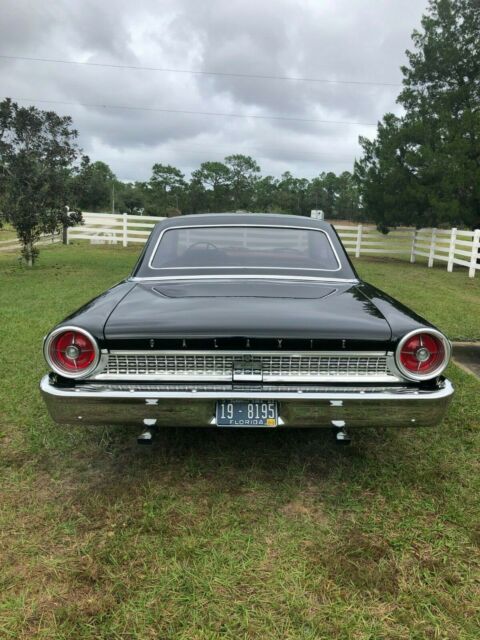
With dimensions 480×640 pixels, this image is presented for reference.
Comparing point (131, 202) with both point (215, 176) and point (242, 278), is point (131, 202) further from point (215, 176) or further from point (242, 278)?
point (242, 278)

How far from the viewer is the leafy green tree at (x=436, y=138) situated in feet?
52.6

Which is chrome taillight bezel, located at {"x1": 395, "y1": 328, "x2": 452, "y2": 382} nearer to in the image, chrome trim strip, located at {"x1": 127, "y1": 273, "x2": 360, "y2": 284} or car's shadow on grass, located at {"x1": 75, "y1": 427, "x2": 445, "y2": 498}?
car's shadow on grass, located at {"x1": 75, "y1": 427, "x2": 445, "y2": 498}

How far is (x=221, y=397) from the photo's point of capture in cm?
242

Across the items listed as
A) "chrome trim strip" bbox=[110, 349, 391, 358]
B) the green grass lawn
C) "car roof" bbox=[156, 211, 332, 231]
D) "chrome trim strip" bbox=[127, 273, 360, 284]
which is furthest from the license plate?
"car roof" bbox=[156, 211, 332, 231]

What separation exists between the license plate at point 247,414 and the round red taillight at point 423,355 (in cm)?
69

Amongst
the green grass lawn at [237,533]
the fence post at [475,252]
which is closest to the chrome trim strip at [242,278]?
the green grass lawn at [237,533]

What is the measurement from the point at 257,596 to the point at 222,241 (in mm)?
2469

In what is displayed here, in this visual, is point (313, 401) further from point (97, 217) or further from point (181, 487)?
point (97, 217)

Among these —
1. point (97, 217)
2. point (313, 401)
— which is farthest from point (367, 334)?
point (97, 217)

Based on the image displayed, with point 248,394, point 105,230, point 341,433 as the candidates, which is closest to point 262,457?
point 341,433

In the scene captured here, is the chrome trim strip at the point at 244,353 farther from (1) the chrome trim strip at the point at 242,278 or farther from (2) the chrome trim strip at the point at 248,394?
(1) the chrome trim strip at the point at 242,278

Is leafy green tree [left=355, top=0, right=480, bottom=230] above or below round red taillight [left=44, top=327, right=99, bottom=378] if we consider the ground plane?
above

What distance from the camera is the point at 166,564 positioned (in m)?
2.18

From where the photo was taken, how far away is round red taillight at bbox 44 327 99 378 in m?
2.45
